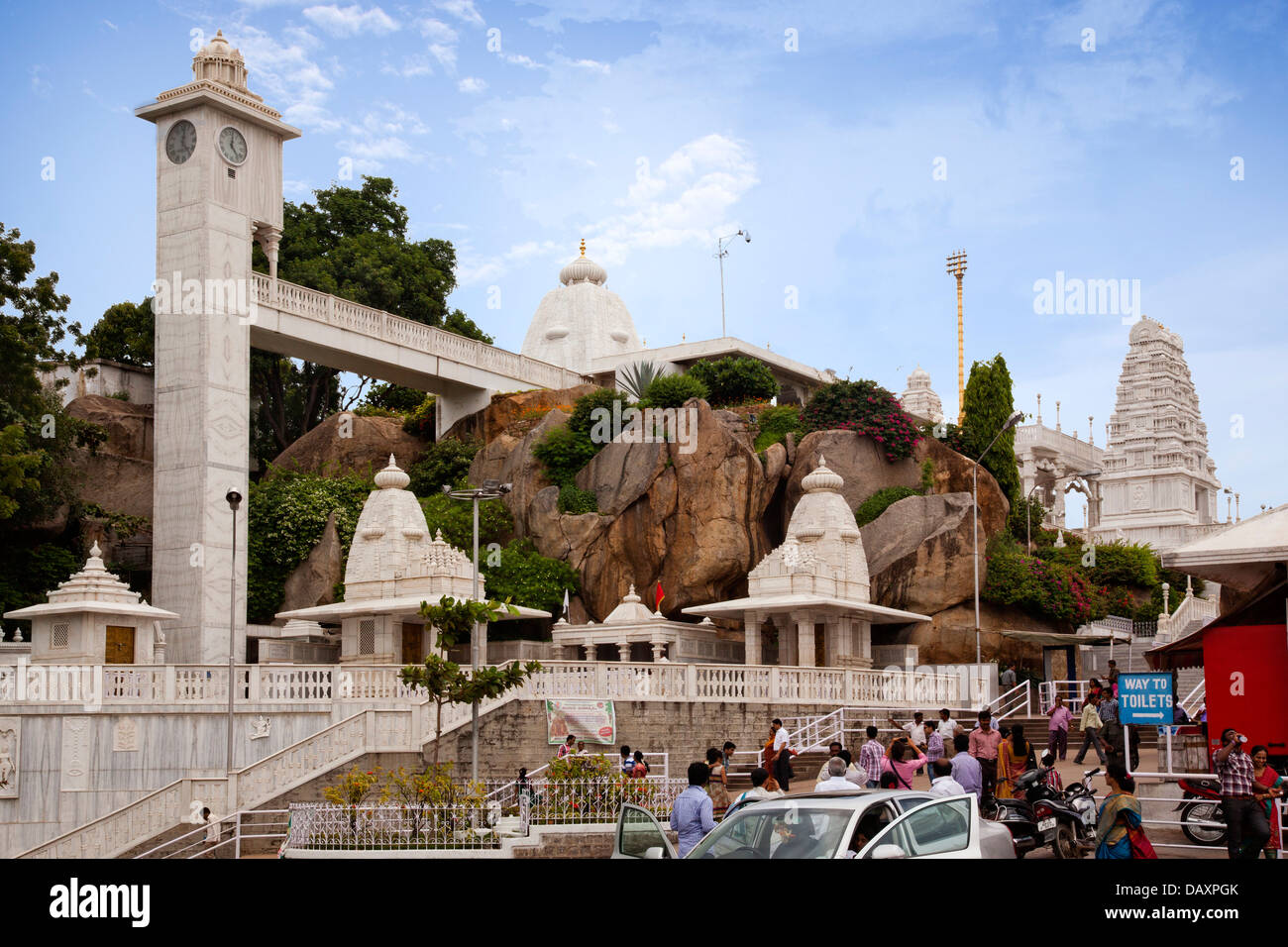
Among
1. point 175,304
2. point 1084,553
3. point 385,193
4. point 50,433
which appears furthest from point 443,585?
point 385,193

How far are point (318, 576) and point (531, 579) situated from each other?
21.1 ft

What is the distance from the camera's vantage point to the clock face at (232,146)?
41.3 metres

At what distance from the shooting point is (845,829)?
11680mm

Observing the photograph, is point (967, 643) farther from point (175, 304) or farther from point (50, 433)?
point (50, 433)

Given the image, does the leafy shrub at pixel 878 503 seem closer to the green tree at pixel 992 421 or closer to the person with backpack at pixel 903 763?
the green tree at pixel 992 421

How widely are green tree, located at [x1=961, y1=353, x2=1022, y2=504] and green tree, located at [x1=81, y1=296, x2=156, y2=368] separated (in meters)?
28.8

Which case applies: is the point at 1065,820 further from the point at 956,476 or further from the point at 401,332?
the point at 401,332

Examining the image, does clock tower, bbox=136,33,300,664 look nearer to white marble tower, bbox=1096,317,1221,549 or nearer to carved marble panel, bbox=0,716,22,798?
carved marble panel, bbox=0,716,22,798

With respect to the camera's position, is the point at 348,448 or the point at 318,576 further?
the point at 348,448

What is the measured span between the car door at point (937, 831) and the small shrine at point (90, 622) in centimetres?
2334

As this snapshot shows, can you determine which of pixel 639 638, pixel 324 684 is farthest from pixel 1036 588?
pixel 324 684

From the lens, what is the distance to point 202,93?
40688 mm

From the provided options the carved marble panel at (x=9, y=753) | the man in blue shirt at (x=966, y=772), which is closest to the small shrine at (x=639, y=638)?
the carved marble panel at (x=9, y=753)
